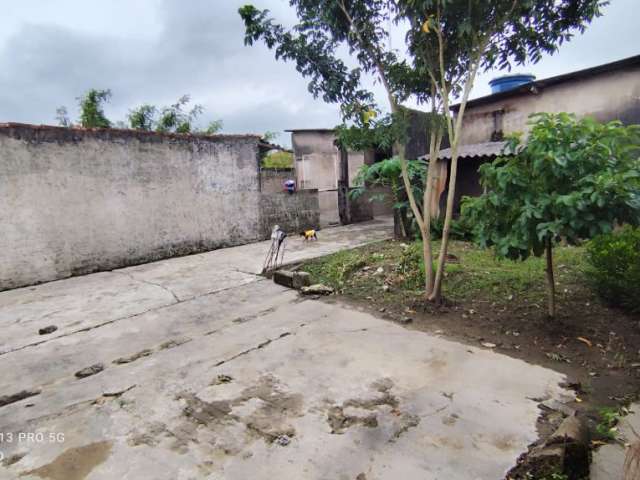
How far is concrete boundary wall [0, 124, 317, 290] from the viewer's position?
6473 millimetres

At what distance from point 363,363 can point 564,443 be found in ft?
5.42

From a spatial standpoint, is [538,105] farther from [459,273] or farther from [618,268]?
[618,268]

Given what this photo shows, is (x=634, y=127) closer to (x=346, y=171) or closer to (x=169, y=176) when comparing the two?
(x=169, y=176)

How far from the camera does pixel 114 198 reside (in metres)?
7.48

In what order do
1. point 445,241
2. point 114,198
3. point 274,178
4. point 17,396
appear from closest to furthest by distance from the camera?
1. point 17,396
2. point 445,241
3. point 114,198
4. point 274,178

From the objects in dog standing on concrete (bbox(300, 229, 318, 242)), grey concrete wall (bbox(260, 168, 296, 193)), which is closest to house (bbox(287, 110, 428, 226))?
grey concrete wall (bbox(260, 168, 296, 193))

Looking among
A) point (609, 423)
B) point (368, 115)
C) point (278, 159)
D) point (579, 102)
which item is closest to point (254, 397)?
point (609, 423)

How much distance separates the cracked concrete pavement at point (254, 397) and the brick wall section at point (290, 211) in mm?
5056

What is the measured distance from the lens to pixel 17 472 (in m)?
2.26

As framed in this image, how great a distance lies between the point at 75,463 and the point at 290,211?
27.9 ft

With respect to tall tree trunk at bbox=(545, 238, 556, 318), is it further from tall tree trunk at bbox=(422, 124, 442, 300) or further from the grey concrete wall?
the grey concrete wall

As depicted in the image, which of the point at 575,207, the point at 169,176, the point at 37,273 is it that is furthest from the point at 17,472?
the point at 169,176

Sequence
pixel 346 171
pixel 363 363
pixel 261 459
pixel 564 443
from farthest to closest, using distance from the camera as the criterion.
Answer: pixel 346 171
pixel 363 363
pixel 261 459
pixel 564 443

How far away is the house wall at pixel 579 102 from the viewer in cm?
736
